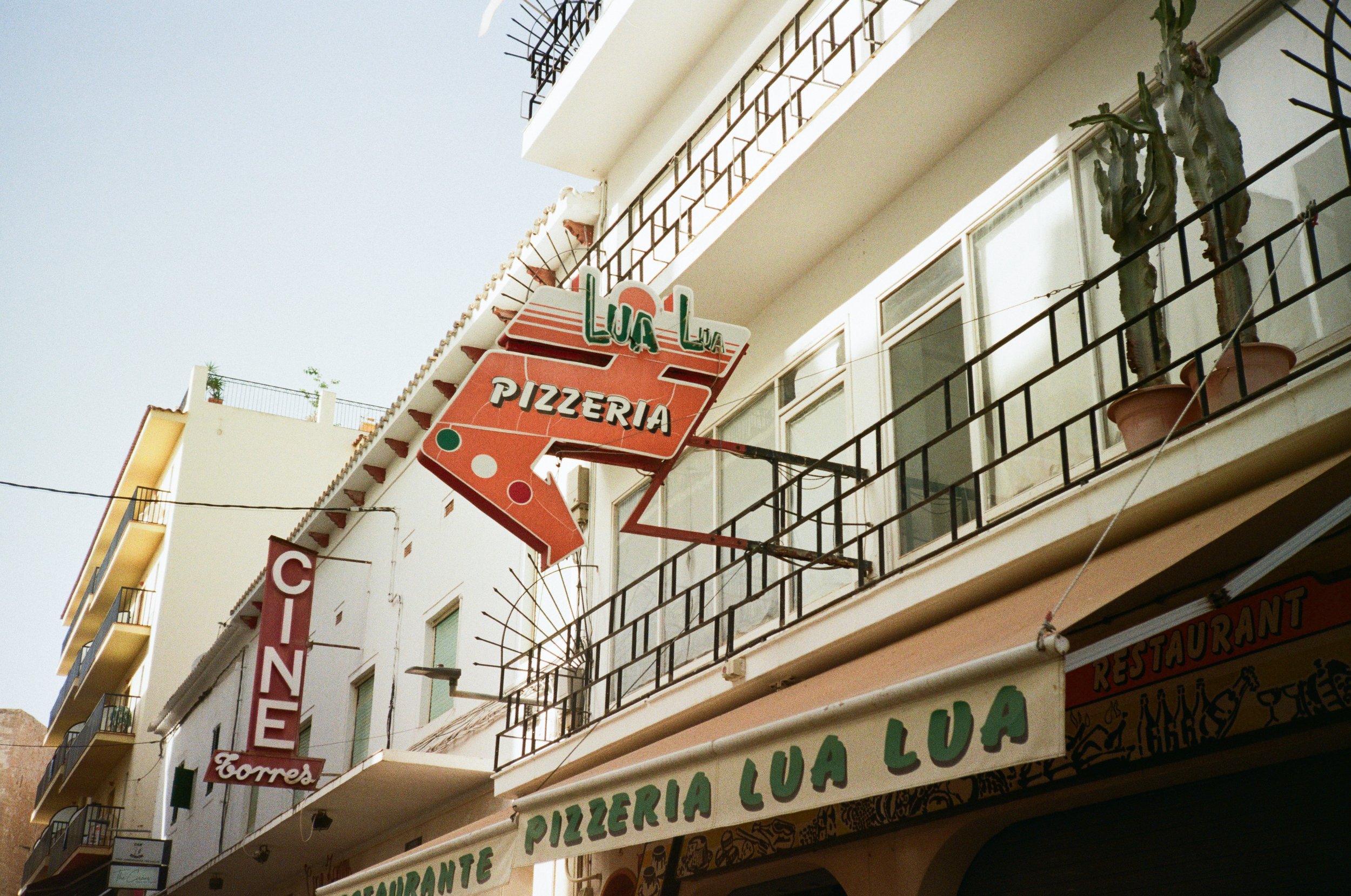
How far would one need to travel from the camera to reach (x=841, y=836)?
839cm

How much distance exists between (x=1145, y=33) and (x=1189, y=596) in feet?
11.9

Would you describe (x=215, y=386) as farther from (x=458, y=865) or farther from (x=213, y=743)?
(x=458, y=865)

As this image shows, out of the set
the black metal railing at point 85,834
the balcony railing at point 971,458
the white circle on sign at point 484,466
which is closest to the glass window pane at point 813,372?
the balcony railing at point 971,458

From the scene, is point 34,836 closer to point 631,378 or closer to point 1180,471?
point 631,378

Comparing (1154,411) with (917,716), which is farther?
(1154,411)

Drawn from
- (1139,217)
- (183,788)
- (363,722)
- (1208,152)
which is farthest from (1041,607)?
(183,788)

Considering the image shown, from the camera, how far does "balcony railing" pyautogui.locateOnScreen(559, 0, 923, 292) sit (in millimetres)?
10609

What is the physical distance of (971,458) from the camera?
8.72 meters

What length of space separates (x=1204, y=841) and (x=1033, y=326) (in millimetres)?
3302

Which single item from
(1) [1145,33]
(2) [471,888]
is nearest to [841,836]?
(2) [471,888]

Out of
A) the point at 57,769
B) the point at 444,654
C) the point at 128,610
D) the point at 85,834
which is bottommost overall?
the point at 85,834

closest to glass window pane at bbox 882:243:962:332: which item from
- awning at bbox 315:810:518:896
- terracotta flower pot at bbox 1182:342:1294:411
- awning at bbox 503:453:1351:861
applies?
awning at bbox 503:453:1351:861

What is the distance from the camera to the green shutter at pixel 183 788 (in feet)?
87.1

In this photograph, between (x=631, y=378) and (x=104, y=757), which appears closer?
(x=631, y=378)
